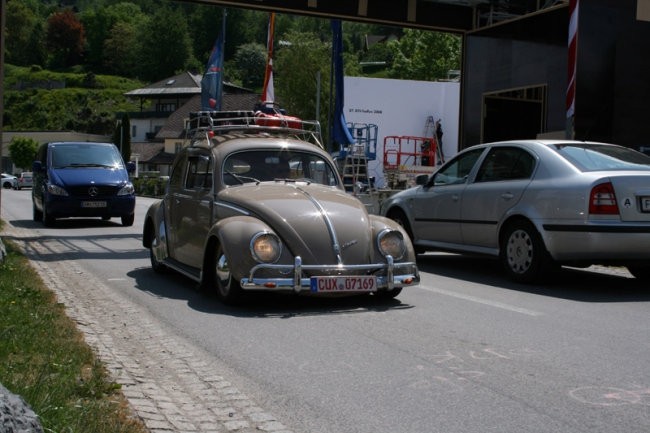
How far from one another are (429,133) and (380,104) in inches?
106

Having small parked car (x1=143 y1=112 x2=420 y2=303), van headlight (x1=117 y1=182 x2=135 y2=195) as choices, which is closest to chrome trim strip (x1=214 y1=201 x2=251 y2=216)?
small parked car (x1=143 y1=112 x2=420 y2=303)

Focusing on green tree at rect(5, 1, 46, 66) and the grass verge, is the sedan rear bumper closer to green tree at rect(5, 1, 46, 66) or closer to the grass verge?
the grass verge

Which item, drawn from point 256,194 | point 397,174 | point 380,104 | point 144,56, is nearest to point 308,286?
point 256,194

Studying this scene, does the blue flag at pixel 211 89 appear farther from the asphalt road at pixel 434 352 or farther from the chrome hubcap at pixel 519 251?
the chrome hubcap at pixel 519 251

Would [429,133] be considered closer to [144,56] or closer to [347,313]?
[347,313]

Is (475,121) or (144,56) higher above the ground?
(144,56)

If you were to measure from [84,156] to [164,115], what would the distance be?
90.8 metres

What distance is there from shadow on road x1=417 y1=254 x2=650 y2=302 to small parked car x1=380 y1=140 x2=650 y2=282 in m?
0.24

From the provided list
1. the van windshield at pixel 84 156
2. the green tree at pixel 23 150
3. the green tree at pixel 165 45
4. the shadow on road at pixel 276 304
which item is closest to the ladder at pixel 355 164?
the van windshield at pixel 84 156

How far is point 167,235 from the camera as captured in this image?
9797 millimetres

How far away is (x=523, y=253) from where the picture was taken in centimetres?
983

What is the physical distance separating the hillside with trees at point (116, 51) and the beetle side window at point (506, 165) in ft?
239

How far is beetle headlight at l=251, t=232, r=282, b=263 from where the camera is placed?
7477 millimetres

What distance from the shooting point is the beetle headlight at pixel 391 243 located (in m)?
7.96
